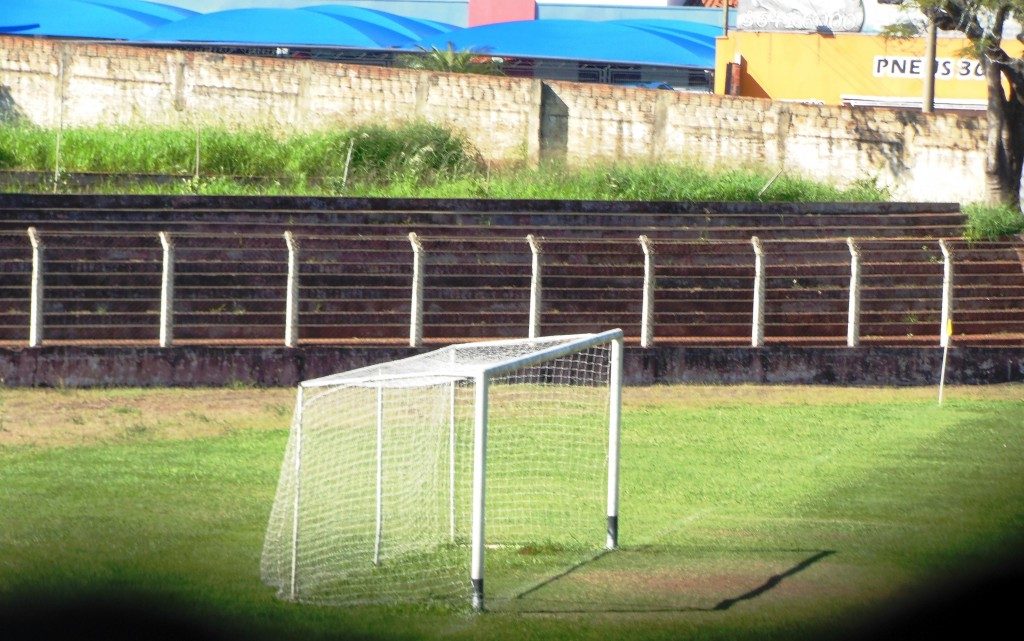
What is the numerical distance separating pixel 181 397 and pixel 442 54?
19154 mm

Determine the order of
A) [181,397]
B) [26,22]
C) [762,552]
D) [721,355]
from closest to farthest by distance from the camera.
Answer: [762,552] → [181,397] → [721,355] → [26,22]

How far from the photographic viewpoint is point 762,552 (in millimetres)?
9094

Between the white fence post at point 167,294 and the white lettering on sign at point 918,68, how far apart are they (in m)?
23.3

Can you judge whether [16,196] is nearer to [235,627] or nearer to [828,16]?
[235,627]

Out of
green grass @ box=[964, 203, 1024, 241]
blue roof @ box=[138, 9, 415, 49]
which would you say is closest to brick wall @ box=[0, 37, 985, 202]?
green grass @ box=[964, 203, 1024, 241]

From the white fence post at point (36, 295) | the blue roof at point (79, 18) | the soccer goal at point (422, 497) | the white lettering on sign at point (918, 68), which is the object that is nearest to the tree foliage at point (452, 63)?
the white lettering on sign at point (918, 68)

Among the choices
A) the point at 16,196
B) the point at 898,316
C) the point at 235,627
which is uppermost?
the point at 16,196

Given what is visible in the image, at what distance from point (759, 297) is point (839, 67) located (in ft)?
63.8

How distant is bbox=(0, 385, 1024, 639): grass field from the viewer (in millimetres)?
7414

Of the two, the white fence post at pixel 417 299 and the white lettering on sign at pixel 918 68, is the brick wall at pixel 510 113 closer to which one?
the white fence post at pixel 417 299

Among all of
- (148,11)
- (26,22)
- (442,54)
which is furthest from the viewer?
(148,11)

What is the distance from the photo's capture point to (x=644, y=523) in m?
10.0

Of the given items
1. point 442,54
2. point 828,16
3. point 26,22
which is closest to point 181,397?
point 442,54

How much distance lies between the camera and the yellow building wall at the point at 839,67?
112 feet
